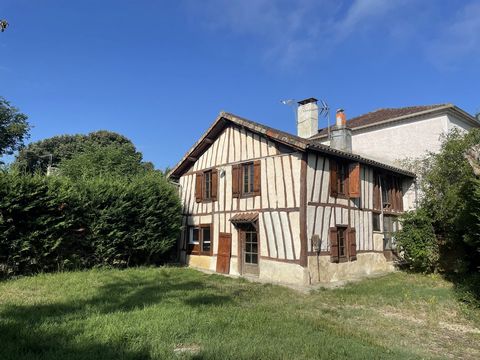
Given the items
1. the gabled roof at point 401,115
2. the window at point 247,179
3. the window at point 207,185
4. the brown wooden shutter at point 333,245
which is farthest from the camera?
the gabled roof at point 401,115

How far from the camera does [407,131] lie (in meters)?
18.2

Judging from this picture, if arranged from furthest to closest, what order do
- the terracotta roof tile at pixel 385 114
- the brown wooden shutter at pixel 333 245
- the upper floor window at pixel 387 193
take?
the terracotta roof tile at pixel 385 114 → the upper floor window at pixel 387 193 → the brown wooden shutter at pixel 333 245

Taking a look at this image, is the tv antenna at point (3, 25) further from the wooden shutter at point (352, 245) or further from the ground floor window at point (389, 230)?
the ground floor window at point (389, 230)

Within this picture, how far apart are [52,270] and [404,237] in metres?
12.5

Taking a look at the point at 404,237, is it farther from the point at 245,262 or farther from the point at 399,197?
the point at 245,262

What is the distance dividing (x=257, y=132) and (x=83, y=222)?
22.0 ft

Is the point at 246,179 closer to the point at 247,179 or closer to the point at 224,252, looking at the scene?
the point at 247,179

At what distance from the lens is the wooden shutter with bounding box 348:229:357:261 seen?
13.1 m

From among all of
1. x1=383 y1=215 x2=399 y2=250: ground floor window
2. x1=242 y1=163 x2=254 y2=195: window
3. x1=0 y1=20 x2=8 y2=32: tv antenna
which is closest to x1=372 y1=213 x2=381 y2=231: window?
x1=383 y1=215 x2=399 y2=250: ground floor window

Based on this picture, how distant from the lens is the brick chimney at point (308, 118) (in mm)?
20891

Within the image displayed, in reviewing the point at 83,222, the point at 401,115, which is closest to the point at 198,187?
the point at 83,222

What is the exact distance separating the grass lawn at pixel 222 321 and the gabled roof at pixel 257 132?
439 centimetres

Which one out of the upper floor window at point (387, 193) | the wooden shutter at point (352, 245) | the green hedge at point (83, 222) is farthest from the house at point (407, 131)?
Result: the green hedge at point (83, 222)

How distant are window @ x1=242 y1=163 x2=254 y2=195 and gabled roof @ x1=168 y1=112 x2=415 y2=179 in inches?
54.5
